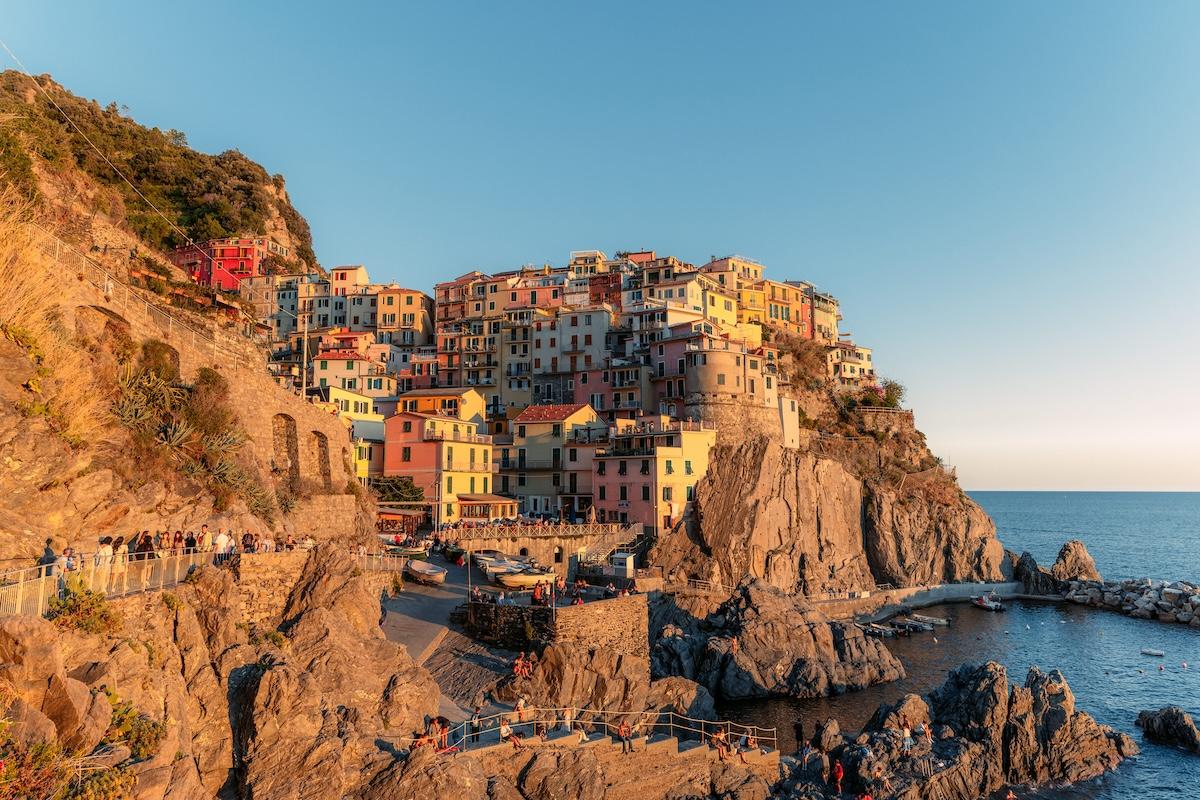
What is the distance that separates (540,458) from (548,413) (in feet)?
12.9

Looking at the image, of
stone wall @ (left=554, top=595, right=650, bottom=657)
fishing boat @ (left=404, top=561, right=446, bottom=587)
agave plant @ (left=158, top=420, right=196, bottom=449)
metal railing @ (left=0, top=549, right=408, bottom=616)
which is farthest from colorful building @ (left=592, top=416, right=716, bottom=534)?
metal railing @ (left=0, top=549, right=408, bottom=616)

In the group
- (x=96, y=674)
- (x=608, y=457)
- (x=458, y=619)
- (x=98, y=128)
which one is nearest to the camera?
(x=96, y=674)

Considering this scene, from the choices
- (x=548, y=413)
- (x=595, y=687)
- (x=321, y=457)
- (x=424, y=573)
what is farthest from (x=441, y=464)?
(x=595, y=687)

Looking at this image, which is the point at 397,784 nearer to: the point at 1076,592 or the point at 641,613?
the point at 641,613

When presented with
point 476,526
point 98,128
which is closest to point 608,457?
point 476,526

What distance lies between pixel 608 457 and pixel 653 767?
36977 mm

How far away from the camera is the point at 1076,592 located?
67.2 m

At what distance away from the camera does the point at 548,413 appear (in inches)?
2485

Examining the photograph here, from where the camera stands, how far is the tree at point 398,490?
169 feet

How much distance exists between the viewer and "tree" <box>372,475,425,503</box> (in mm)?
51513

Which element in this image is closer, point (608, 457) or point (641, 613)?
point (641, 613)

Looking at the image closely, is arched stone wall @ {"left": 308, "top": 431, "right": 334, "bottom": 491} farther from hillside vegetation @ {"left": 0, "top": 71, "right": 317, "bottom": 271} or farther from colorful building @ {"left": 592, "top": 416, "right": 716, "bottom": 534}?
colorful building @ {"left": 592, "top": 416, "right": 716, "bottom": 534}

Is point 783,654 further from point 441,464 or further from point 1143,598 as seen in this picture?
point 1143,598

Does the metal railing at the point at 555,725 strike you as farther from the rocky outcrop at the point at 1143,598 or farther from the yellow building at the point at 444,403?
the rocky outcrop at the point at 1143,598
